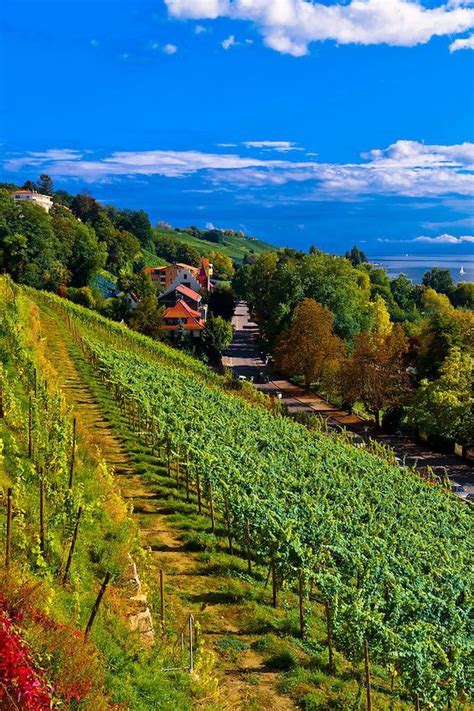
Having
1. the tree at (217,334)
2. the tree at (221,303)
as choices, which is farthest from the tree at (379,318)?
the tree at (221,303)

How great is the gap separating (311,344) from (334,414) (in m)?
7.04

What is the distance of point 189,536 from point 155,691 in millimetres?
7142

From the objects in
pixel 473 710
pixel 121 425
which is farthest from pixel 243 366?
pixel 473 710

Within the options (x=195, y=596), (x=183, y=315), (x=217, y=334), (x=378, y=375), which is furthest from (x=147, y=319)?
(x=195, y=596)

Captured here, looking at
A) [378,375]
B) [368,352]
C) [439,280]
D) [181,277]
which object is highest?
[439,280]

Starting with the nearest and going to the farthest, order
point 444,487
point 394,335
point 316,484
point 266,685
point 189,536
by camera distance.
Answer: point 266,685
point 189,536
point 316,484
point 444,487
point 394,335

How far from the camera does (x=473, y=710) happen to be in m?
11.8

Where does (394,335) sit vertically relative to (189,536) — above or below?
above

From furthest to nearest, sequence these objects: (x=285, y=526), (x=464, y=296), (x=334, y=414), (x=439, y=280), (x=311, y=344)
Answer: (x=439, y=280)
(x=464, y=296)
(x=311, y=344)
(x=334, y=414)
(x=285, y=526)

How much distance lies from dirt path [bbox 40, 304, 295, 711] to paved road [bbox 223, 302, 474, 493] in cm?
1828

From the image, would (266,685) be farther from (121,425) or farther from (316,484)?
(121,425)

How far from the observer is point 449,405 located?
37.2 meters

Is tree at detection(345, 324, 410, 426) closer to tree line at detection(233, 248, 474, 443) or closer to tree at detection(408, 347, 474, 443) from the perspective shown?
tree line at detection(233, 248, 474, 443)

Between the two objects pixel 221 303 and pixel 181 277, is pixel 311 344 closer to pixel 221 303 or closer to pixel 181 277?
pixel 221 303
